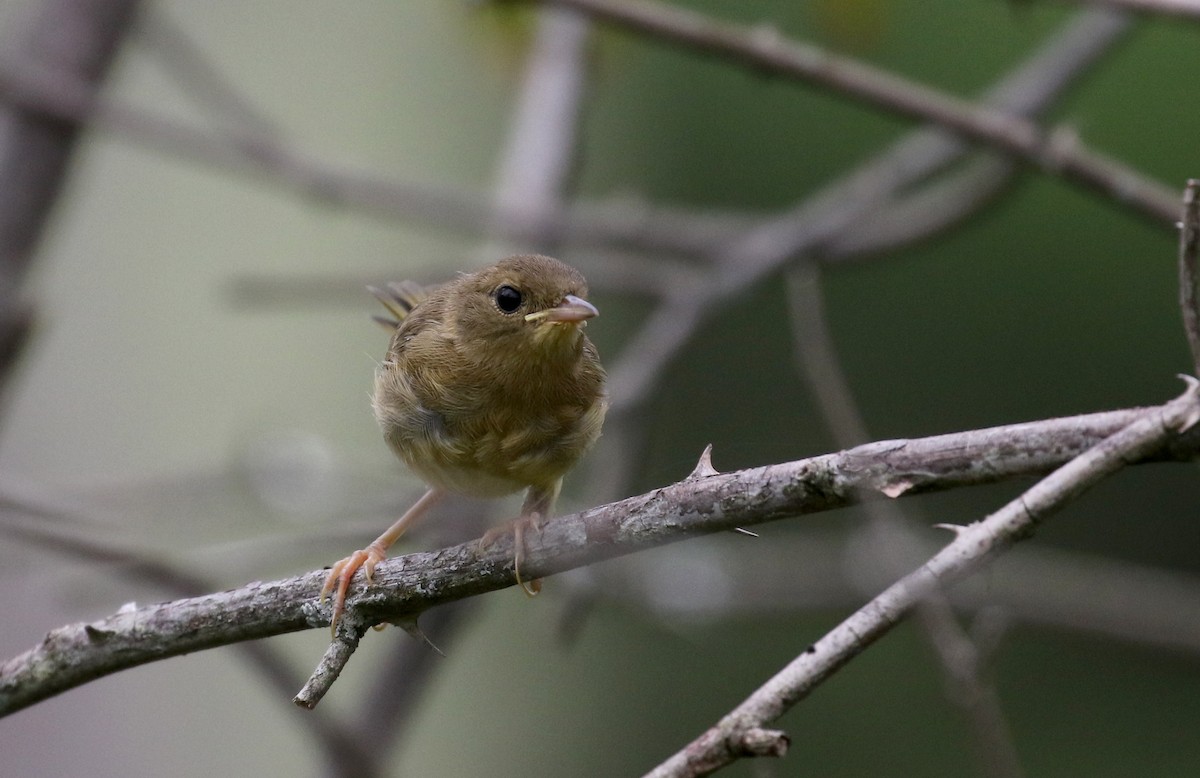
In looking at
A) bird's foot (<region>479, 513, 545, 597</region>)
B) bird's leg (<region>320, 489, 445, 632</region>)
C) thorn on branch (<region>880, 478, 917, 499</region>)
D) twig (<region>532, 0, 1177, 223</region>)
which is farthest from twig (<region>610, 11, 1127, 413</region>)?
thorn on branch (<region>880, 478, 917, 499</region>)

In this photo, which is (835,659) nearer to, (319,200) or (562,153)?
(319,200)

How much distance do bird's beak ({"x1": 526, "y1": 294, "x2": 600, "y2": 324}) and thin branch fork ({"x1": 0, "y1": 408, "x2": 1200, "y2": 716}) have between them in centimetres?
104

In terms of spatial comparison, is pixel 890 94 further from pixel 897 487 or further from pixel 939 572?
pixel 939 572

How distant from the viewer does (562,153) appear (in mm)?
5832

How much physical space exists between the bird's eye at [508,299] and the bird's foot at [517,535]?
2.13ft

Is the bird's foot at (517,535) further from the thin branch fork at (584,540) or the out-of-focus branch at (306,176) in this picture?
the out-of-focus branch at (306,176)

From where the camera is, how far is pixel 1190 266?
5.50 ft

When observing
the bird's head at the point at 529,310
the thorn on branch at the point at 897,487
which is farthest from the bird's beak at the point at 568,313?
the thorn on branch at the point at 897,487

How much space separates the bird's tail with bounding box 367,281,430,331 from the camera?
4.73m

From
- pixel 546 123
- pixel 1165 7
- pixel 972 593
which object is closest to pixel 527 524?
pixel 1165 7

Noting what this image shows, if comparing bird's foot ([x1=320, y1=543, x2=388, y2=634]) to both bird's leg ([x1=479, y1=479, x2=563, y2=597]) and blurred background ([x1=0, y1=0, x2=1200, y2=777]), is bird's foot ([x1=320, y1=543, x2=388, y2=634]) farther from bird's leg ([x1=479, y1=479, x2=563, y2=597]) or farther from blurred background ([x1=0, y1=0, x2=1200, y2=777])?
blurred background ([x1=0, y1=0, x2=1200, y2=777])

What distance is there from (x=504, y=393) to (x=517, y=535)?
3.08 feet

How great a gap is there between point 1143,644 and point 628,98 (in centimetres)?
791

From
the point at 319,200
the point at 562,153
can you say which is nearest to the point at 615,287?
the point at 562,153
